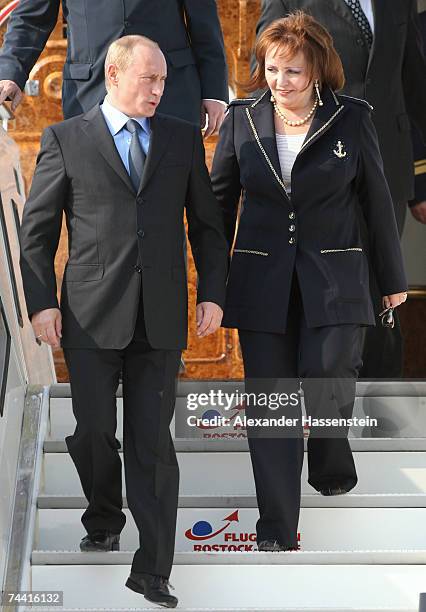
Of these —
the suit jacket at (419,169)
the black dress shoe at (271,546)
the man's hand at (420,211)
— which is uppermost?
the suit jacket at (419,169)

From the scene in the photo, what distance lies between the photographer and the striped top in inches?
149

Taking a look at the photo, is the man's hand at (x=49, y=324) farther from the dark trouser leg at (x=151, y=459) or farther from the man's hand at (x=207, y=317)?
the man's hand at (x=207, y=317)

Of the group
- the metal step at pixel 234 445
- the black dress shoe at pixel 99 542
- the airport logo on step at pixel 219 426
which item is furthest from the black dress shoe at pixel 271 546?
the airport logo on step at pixel 219 426

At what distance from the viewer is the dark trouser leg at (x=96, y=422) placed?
3443 mm

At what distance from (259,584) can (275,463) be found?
13.5 inches

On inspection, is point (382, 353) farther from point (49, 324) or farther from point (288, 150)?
point (49, 324)

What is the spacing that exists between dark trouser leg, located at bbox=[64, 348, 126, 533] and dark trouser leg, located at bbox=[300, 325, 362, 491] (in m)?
0.59

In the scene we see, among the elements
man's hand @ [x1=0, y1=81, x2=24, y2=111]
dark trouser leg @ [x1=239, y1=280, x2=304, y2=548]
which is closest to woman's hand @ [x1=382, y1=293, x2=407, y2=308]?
dark trouser leg @ [x1=239, y1=280, x2=304, y2=548]

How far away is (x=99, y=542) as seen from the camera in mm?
3635

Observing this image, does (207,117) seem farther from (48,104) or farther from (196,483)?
(48,104)

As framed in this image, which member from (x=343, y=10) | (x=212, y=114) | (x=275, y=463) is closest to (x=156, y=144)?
(x=212, y=114)

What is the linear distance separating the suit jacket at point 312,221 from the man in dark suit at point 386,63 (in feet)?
2.30

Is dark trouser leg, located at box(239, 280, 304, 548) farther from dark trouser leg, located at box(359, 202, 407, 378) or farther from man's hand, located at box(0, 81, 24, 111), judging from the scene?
dark trouser leg, located at box(359, 202, 407, 378)

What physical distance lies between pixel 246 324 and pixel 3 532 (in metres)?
0.91
